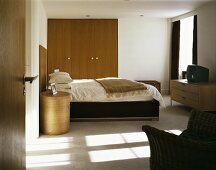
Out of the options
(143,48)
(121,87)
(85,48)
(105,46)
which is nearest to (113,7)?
(105,46)

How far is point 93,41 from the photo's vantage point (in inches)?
311

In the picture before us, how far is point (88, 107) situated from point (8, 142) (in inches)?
134

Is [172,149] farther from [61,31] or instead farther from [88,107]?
[61,31]

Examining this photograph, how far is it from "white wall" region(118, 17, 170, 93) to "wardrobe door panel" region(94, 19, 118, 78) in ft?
0.62

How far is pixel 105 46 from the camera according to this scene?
7938 millimetres

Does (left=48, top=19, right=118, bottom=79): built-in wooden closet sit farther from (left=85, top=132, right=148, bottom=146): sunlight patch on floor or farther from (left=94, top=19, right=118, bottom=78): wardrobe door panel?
(left=85, top=132, right=148, bottom=146): sunlight patch on floor

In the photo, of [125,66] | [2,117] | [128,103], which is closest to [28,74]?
[128,103]

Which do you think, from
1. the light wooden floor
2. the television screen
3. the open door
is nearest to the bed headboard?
the light wooden floor

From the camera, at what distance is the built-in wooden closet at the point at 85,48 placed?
308 inches

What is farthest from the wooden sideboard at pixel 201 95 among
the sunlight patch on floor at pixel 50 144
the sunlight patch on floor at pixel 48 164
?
the sunlight patch on floor at pixel 48 164

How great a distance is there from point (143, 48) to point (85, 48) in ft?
5.71

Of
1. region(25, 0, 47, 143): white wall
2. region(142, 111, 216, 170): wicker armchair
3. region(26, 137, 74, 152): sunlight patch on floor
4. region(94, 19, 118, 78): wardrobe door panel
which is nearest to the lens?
region(142, 111, 216, 170): wicker armchair

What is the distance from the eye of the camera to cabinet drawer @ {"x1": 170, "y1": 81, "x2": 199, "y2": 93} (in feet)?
17.6

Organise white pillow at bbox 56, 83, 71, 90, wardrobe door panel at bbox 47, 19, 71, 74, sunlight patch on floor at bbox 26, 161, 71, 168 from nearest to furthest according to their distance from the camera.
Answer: sunlight patch on floor at bbox 26, 161, 71, 168, white pillow at bbox 56, 83, 71, 90, wardrobe door panel at bbox 47, 19, 71, 74
